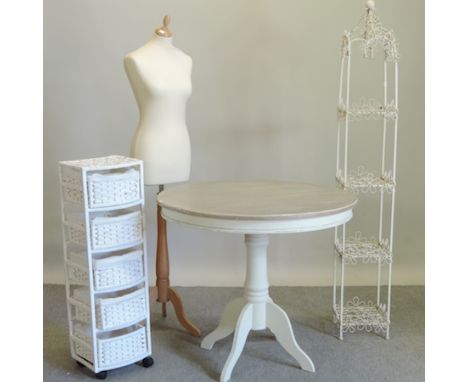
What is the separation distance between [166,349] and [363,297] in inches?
54.5

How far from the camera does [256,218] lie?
7.54ft

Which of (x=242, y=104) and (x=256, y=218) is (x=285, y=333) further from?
(x=242, y=104)

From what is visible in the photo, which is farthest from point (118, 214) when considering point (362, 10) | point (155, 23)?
point (362, 10)

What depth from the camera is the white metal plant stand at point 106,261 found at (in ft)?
8.41

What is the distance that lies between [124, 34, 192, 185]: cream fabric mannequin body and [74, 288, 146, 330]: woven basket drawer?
1.93 feet

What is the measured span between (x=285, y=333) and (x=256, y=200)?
67 centimetres

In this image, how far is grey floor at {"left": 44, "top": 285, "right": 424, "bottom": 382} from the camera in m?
2.71

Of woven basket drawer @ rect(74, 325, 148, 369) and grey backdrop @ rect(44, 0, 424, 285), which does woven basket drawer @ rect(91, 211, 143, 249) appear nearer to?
woven basket drawer @ rect(74, 325, 148, 369)

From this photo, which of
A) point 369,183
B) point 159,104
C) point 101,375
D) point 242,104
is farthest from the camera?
point 242,104

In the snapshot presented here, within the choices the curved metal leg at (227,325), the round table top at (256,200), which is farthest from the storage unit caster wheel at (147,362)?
the round table top at (256,200)

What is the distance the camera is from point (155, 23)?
373 cm

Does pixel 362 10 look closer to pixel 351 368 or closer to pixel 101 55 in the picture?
pixel 101 55

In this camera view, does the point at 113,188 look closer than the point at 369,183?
Yes

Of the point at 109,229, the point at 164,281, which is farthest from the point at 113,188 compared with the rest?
the point at 164,281
